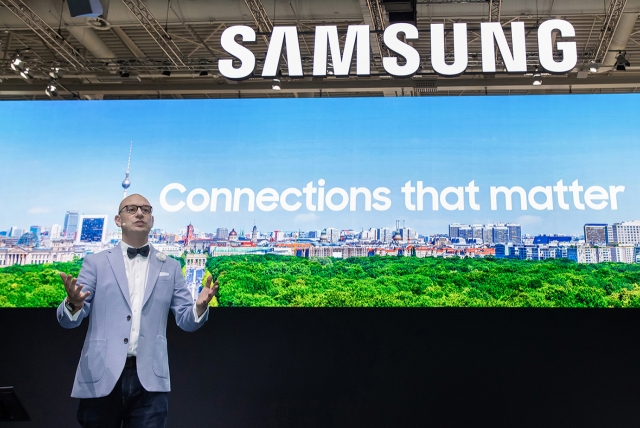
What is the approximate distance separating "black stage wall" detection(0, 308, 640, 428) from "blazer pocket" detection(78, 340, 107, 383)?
1.91m

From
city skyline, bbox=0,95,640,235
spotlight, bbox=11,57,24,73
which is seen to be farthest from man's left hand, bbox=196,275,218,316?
spotlight, bbox=11,57,24,73

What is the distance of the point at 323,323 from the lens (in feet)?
12.6

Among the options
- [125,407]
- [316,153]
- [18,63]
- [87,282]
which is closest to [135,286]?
[87,282]

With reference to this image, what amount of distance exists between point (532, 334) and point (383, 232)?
69.6 inches

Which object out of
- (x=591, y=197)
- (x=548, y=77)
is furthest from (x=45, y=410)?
(x=548, y=77)

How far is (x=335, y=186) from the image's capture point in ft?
16.6

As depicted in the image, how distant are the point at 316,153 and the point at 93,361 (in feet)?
11.7

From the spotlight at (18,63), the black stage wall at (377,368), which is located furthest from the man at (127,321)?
the spotlight at (18,63)

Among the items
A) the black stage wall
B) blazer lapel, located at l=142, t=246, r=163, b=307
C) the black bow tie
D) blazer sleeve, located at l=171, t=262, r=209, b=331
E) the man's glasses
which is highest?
the man's glasses

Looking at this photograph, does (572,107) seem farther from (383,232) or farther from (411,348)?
(411,348)

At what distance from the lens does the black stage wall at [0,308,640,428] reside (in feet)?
12.0

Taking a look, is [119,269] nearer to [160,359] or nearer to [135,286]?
[135,286]

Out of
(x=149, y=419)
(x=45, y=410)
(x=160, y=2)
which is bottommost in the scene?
(x=45, y=410)

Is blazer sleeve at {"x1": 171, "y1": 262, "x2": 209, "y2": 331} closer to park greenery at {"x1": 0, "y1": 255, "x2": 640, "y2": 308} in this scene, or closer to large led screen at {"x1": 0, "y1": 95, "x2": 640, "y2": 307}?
park greenery at {"x1": 0, "y1": 255, "x2": 640, "y2": 308}
